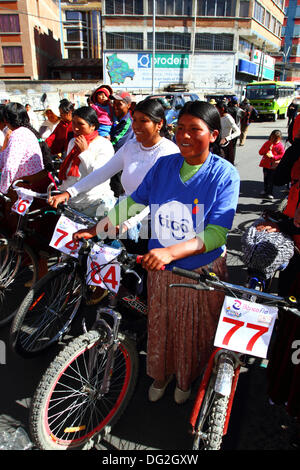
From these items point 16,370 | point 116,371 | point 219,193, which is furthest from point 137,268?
point 16,370

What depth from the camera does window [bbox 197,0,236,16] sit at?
3659 cm

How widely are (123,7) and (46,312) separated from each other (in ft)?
135

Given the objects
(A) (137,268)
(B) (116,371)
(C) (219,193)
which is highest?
(C) (219,193)

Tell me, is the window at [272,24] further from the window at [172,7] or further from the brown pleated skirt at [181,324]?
the brown pleated skirt at [181,324]

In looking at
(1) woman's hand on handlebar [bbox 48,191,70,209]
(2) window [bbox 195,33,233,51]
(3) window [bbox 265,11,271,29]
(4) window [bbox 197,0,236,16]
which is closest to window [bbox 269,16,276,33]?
(3) window [bbox 265,11,271,29]

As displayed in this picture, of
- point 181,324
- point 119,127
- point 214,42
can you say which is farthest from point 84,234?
point 214,42

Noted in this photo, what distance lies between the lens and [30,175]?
3553 millimetres

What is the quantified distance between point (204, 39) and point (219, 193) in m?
41.3

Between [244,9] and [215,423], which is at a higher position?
[244,9]

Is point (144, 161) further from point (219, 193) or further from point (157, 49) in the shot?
point (157, 49)

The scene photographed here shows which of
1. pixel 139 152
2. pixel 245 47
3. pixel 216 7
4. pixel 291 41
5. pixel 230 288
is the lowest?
pixel 230 288

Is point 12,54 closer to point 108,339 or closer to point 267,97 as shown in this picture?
point 267,97

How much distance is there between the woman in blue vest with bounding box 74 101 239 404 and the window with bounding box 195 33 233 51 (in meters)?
40.7

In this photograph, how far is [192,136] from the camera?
1867 mm
